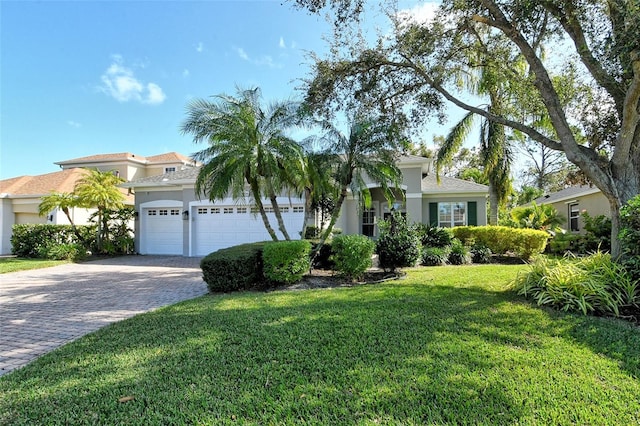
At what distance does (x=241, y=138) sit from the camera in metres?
9.55

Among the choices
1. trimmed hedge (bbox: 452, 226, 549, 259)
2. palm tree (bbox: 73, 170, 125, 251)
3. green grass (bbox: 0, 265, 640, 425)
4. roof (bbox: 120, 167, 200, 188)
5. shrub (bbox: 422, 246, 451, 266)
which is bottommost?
green grass (bbox: 0, 265, 640, 425)

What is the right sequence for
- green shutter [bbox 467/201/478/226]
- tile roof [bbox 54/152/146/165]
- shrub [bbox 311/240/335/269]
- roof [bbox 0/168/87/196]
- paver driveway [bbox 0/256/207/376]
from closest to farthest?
paver driveway [bbox 0/256/207/376] → shrub [bbox 311/240/335/269] → green shutter [bbox 467/201/478/226] → roof [bbox 0/168/87/196] → tile roof [bbox 54/152/146/165]

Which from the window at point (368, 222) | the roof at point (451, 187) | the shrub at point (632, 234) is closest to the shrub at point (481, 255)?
the roof at point (451, 187)

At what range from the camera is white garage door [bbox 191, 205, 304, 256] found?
16703 mm

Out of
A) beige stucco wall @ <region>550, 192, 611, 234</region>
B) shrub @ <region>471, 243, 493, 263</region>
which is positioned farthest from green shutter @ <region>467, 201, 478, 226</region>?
beige stucco wall @ <region>550, 192, 611, 234</region>

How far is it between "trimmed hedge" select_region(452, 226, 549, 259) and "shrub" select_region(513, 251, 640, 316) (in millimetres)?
6766

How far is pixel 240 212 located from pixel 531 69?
13.3 meters

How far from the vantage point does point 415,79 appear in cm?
944

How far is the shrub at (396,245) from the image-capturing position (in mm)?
10844

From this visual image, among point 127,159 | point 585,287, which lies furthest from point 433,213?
point 127,159

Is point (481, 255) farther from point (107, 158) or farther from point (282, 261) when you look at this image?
point (107, 158)

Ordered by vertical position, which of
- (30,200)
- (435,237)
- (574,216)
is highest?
(30,200)

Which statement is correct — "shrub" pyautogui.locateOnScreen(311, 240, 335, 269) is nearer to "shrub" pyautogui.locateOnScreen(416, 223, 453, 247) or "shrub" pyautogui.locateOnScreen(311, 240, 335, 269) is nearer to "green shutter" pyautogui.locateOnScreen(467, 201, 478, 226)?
"shrub" pyautogui.locateOnScreen(416, 223, 453, 247)

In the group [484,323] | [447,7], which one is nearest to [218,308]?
[484,323]
